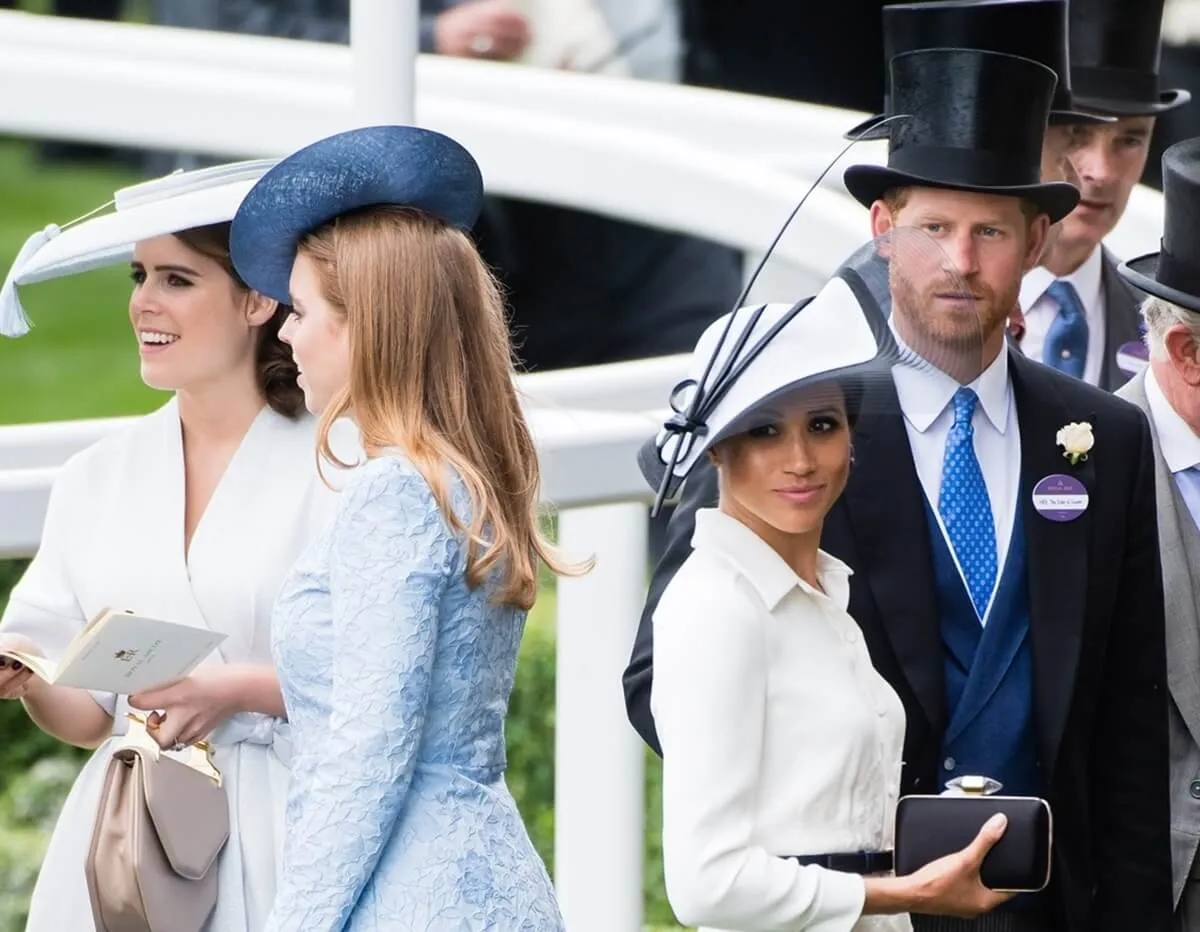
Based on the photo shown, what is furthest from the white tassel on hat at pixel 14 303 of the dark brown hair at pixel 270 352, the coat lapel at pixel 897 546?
the coat lapel at pixel 897 546

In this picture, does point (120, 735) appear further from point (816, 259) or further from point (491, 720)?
point (816, 259)

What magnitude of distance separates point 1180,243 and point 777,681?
1277mm

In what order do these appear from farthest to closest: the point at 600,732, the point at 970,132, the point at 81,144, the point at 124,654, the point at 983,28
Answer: the point at 81,144
the point at 600,732
the point at 983,28
the point at 970,132
the point at 124,654

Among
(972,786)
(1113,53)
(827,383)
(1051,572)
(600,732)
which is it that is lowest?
(600,732)

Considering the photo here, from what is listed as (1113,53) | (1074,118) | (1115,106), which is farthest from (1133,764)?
(1113,53)

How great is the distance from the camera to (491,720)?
3.48 m

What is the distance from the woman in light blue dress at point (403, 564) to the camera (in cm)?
327

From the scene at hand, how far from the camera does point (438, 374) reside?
3.44 metres

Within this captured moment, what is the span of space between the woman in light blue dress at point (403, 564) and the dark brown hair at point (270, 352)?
389 mm

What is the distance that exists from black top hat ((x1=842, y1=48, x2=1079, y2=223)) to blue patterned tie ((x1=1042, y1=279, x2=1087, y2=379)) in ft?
3.55

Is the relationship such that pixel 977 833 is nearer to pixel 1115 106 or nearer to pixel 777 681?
pixel 777 681

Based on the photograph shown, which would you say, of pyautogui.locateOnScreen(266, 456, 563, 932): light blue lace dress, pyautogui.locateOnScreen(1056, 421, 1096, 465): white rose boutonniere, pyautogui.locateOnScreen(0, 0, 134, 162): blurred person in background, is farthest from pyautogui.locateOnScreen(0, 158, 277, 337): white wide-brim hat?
pyautogui.locateOnScreen(0, 0, 134, 162): blurred person in background

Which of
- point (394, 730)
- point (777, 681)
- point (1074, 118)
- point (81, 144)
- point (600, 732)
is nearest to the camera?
point (394, 730)

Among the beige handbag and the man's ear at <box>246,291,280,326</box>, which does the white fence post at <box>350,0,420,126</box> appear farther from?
the beige handbag
